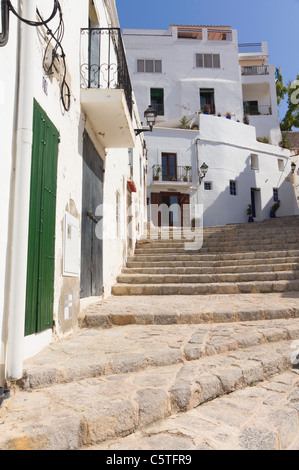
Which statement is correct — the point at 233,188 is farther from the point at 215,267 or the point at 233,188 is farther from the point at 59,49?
the point at 59,49

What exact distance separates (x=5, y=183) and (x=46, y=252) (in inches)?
40.3

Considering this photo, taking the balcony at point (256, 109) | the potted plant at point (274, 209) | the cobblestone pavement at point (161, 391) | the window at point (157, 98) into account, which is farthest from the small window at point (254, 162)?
the cobblestone pavement at point (161, 391)

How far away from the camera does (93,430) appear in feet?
6.93

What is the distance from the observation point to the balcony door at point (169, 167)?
20.5 m

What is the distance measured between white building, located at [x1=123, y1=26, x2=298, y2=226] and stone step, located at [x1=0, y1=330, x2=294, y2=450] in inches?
650

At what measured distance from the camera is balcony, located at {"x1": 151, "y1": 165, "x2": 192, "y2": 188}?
19875mm

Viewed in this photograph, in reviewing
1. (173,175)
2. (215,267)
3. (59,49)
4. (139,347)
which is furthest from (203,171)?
(139,347)

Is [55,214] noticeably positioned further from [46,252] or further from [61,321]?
[61,321]

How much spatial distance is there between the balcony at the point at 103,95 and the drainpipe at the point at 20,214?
2.13 m

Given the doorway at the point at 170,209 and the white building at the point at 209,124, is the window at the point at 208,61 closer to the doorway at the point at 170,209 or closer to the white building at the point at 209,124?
the white building at the point at 209,124

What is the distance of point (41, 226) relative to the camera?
349 centimetres

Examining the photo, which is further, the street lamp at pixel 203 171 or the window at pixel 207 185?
the window at pixel 207 185

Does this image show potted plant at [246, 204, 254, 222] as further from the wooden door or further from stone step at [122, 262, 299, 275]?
the wooden door
